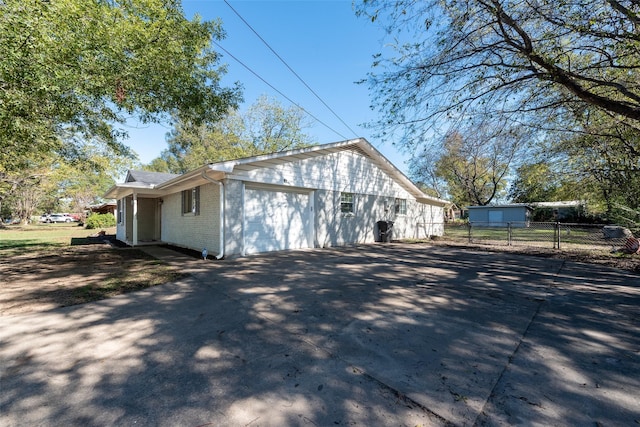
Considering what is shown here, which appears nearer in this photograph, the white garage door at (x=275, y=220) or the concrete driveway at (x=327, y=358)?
the concrete driveway at (x=327, y=358)

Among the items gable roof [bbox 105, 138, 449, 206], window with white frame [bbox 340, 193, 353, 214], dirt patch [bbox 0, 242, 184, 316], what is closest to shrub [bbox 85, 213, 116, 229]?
gable roof [bbox 105, 138, 449, 206]

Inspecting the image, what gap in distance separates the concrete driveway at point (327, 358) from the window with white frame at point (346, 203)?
6.75 meters

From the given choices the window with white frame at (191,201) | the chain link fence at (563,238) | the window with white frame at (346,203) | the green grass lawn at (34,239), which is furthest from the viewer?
the green grass lawn at (34,239)

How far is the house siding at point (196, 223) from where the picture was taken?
27.9 feet

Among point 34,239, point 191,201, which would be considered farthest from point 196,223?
point 34,239

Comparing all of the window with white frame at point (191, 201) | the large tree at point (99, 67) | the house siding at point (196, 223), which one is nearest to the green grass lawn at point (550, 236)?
the house siding at point (196, 223)

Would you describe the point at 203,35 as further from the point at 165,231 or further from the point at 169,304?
the point at 165,231

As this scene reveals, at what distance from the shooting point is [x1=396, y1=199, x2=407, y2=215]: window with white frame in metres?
14.7

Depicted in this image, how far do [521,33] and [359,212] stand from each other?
313 inches

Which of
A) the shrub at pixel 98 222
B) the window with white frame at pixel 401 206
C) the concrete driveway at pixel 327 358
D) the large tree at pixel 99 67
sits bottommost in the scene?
the concrete driveway at pixel 327 358

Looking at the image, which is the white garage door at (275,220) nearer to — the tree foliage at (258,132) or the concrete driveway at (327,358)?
the concrete driveway at (327,358)

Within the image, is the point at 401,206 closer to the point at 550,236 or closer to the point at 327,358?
the point at 550,236

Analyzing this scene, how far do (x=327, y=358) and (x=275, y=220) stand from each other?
23.3ft

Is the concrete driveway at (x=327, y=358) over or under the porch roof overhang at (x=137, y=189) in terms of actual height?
under
